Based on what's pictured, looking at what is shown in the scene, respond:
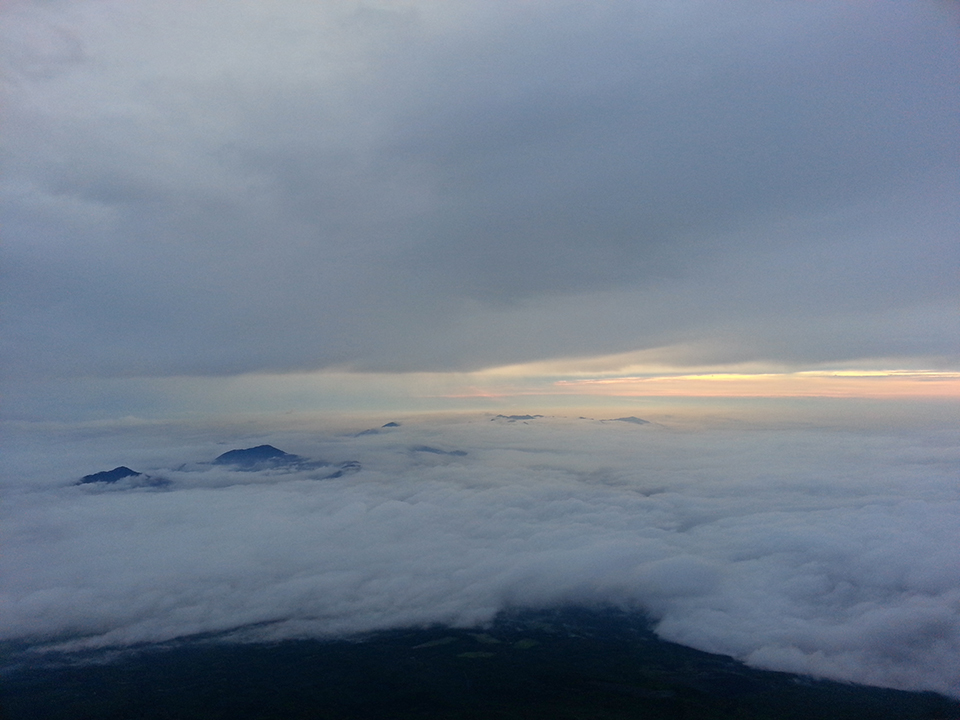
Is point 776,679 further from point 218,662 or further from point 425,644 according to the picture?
point 218,662

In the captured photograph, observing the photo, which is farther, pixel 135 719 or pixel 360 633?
pixel 360 633

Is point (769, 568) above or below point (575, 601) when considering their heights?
above

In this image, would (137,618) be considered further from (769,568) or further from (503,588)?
(769,568)

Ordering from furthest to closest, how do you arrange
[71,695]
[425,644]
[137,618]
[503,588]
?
1. [503,588]
2. [137,618]
3. [425,644]
4. [71,695]

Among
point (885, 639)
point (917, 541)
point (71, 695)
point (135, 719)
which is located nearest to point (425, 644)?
point (135, 719)

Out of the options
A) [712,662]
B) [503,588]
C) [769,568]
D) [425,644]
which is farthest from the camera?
[503,588]

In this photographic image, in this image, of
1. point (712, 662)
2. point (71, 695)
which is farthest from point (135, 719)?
point (712, 662)

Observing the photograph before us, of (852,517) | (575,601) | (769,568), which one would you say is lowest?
(575,601)
